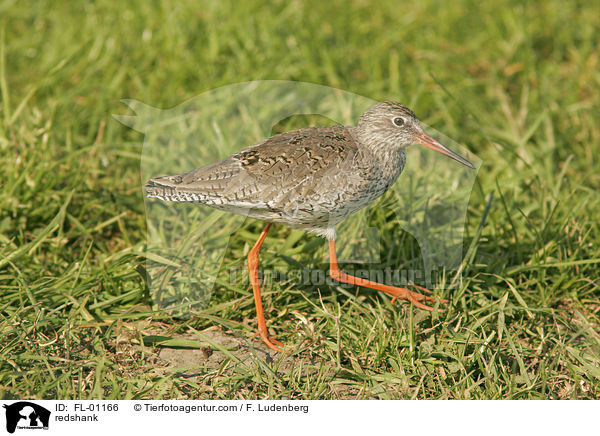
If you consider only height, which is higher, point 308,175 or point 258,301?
point 308,175

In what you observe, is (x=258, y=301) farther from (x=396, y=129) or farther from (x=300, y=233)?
(x=396, y=129)

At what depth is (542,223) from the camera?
562cm

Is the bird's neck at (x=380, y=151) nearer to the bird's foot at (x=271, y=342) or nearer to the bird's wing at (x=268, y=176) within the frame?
the bird's wing at (x=268, y=176)

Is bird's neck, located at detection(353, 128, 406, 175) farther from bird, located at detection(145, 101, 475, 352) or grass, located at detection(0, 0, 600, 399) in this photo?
grass, located at detection(0, 0, 600, 399)

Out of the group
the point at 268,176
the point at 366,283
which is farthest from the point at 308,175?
the point at 366,283

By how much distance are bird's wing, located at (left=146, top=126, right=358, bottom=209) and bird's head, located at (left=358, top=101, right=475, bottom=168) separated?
226 millimetres

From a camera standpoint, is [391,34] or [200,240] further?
[391,34]

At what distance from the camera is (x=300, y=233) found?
217 inches

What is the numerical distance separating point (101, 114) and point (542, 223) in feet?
15.9

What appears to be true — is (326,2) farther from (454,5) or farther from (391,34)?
(454,5)

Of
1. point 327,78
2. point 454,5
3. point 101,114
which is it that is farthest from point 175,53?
point 454,5

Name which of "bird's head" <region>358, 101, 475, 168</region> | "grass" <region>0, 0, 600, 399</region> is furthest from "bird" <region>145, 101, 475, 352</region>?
"grass" <region>0, 0, 600, 399</region>
